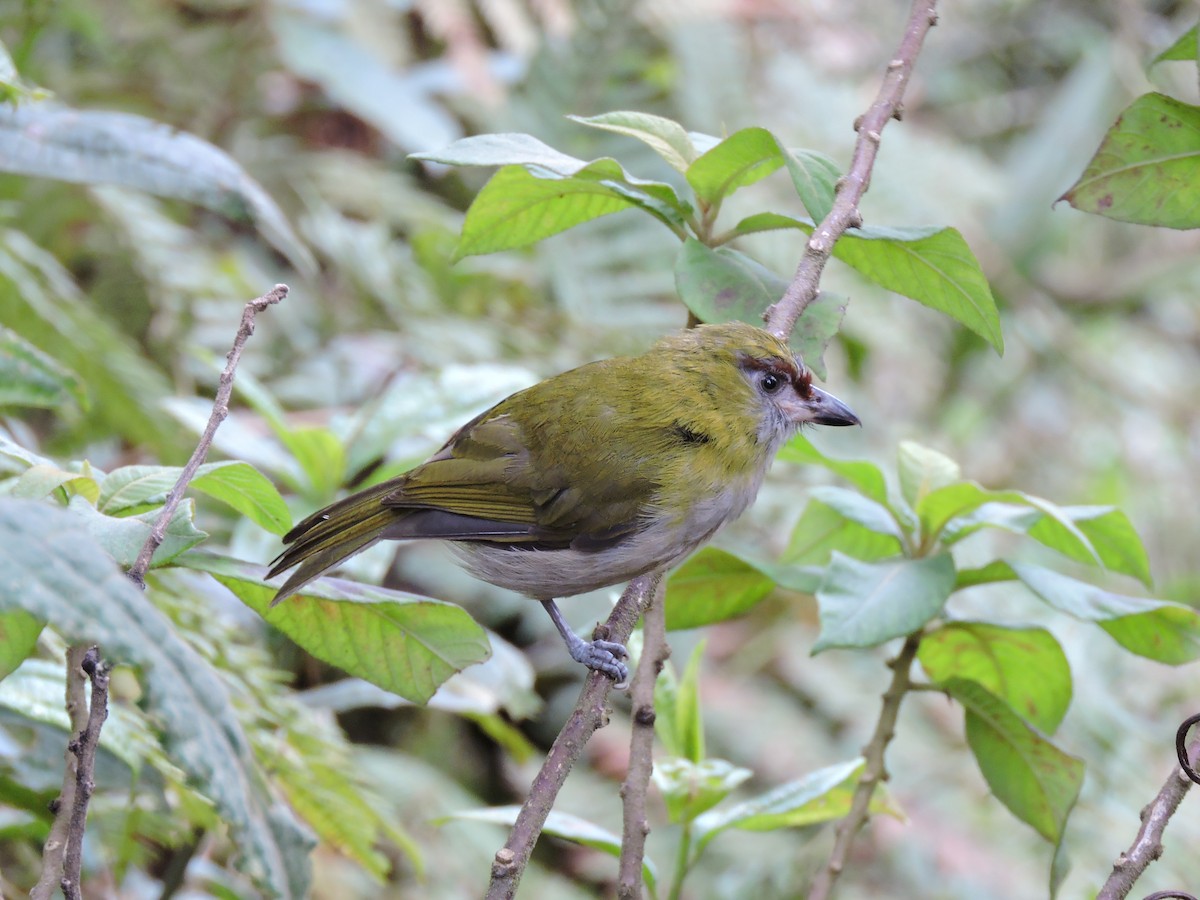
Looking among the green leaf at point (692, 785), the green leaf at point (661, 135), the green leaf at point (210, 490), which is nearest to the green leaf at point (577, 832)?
the green leaf at point (692, 785)

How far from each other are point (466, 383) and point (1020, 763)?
131 cm

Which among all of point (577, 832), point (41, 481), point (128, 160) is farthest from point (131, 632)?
point (128, 160)

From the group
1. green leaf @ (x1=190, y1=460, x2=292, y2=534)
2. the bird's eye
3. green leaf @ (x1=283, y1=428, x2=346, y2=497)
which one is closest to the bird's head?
the bird's eye

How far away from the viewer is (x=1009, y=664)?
2008 mm

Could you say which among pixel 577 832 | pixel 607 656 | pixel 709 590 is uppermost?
pixel 709 590

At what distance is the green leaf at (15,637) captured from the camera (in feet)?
4.61

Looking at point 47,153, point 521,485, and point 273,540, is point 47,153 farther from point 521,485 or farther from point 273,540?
point 521,485

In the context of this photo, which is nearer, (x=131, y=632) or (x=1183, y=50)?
(x=131, y=632)

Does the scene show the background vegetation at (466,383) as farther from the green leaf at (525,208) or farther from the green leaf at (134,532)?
the green leaf at (525,208)

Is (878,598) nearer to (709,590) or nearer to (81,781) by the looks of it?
(709,590)

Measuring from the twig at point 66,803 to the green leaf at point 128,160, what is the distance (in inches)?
41.7

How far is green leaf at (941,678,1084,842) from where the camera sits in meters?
1.85

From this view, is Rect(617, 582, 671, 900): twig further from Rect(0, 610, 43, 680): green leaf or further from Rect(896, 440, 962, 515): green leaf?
Rect(0, 610, 43, 680): green leaf

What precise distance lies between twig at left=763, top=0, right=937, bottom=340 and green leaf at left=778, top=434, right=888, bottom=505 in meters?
0.22
